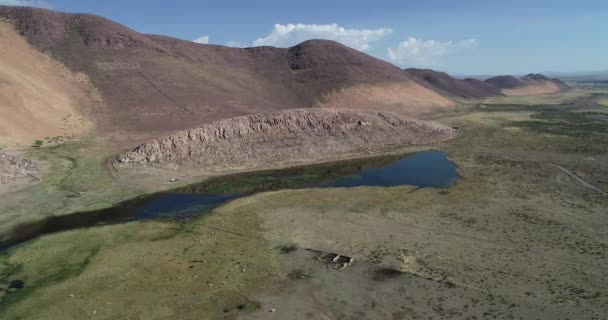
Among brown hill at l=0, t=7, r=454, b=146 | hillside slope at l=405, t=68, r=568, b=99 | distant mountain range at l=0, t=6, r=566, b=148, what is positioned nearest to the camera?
distant mountain range at l=0, t=6, r=566, b=148

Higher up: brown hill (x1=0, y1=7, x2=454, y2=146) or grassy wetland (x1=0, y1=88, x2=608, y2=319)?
brown hill (x1=0, y1=7, x2=454, y2=146)

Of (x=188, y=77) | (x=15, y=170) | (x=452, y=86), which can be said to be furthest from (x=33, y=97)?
(x=452, y=86)

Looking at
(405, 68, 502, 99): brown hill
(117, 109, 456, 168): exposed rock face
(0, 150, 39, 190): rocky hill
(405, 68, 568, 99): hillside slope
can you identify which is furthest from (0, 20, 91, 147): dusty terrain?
(405, 68, 502, 99): brown hill

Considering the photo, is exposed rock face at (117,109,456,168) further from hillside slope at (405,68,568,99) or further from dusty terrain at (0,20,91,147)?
hillside slope at (405,68,568,99)

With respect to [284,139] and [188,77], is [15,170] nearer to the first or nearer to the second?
[284,139]

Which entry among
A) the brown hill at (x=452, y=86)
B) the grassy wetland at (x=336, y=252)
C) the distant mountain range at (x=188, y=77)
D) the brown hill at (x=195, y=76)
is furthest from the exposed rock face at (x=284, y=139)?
the brown hill at (x=452, y=86)

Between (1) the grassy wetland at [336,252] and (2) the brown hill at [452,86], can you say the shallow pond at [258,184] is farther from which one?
(2) the brown hill at [452,86]
